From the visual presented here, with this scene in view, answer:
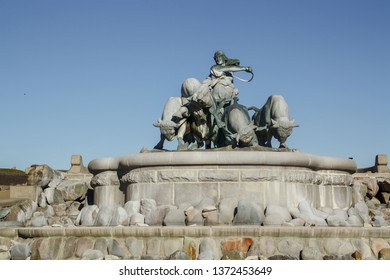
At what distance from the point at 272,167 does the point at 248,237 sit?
255 centimetres

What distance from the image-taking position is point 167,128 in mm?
11766

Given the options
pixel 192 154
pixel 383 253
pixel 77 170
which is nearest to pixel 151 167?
pixel 192 154

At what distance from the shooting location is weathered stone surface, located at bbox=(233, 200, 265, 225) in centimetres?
894

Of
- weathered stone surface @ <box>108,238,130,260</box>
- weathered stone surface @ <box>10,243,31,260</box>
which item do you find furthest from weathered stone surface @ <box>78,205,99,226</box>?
weathered stone surface @ <box>108,238,130,260</box>

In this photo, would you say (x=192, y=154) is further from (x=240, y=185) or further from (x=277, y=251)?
(x=277, y=251)

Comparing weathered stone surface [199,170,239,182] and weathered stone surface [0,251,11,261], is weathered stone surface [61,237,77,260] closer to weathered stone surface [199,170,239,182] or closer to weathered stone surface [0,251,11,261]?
weathered stone surface [0,251,11,261]

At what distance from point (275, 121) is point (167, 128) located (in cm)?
211

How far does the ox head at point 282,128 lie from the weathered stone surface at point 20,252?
17.0 ft

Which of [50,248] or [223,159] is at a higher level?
[223,159]

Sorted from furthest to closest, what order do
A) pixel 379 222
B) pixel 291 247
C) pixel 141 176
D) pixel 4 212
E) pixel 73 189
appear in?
pixel 73 189 → pixel 4 212 → pixel 141 176 → pixel 379 222 → pixel 291 247

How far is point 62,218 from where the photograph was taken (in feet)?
39.3

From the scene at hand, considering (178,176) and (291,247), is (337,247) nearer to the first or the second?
(291,247)

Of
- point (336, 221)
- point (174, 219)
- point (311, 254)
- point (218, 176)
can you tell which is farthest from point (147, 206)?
point (311, 254)

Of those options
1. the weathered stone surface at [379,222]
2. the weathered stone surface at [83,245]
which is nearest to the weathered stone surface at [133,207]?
the weathered stone surface at [83,245]
